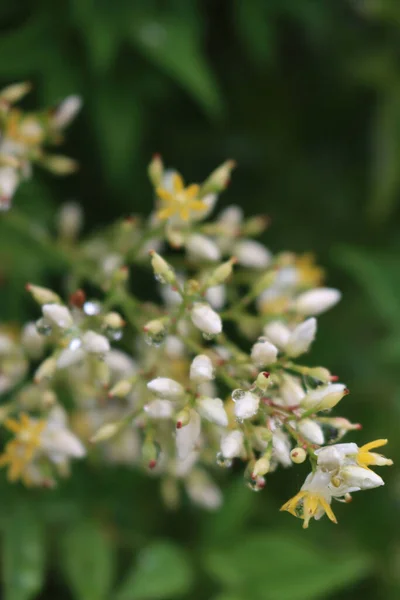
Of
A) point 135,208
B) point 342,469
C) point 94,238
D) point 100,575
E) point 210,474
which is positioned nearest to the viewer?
point 342,469

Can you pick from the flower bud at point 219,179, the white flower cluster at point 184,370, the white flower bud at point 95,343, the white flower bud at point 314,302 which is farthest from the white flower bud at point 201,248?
the white flower bud at point 95,343

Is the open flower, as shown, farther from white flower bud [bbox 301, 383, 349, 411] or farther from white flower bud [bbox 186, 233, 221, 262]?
white flower bud [bbox 301, 383, 349, 411]

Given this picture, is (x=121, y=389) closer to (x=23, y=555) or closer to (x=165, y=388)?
(x=165, y=388)

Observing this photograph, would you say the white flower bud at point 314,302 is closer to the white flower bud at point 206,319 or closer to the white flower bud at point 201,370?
the white flower bud at point 206,319

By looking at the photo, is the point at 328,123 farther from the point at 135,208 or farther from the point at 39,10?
the point at 39,10

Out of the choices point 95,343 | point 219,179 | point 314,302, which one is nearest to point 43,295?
point 95,343

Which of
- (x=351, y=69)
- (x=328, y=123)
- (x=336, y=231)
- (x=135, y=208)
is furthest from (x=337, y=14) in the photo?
(x=135, y=208)
